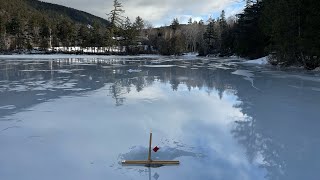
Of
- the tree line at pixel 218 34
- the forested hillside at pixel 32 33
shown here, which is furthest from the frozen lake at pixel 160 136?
the forested hillside at pixel 32 33

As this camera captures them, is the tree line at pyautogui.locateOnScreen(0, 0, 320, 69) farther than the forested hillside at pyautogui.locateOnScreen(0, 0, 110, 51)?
No

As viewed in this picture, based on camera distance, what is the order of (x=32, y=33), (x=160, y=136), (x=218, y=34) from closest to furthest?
(x=160, y=136) < (x=32, y=33) < (x=218, y=34)

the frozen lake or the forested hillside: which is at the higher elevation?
the forested hillside

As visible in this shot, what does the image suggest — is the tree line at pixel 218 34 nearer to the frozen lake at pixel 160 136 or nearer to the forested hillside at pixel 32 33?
the forested hillside at pixel 32 33

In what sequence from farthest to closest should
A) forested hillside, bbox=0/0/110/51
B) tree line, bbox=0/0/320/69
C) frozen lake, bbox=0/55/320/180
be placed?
1. forested hillside, bbox=0/0/110/51
2. tree line, bbox=0/0/320/69
3. frozen lake, bbox=0/55/320/180

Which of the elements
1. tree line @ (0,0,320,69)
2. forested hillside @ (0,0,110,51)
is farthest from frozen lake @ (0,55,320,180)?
forested hillside @ (0,0,110,51)

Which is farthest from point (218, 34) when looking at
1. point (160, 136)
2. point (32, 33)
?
point (160, 136)

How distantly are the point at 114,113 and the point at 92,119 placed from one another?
103cm

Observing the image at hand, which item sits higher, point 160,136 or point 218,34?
point 218,34

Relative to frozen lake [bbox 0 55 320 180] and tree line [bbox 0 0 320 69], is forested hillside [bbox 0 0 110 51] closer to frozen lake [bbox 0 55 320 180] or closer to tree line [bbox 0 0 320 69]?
tree line [bbox 0 0 320 69]

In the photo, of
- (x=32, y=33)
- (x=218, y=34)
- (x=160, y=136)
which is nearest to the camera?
(x=160, y=136)

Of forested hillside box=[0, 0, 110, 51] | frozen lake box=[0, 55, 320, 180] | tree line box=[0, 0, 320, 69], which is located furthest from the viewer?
forested hillside box=[0, 0, 110, 51]

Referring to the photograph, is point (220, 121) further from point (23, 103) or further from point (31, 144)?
point (23, 103)

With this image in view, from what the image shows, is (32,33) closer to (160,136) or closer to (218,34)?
(218,34)
